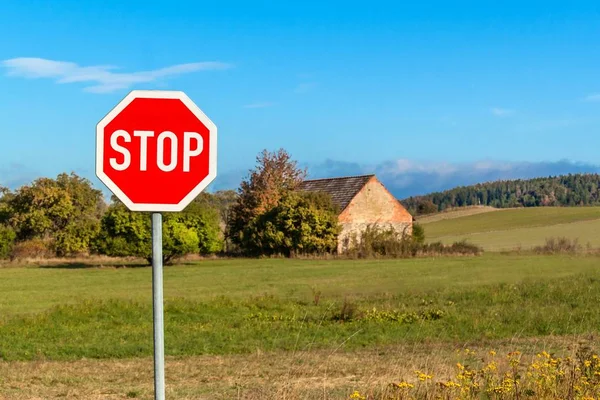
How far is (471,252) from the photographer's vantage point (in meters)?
60.4

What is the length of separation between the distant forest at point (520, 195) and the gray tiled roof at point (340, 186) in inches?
2639

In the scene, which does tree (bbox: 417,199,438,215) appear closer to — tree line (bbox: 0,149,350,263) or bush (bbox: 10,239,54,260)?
tree line (bbox: 0,149,350,263)

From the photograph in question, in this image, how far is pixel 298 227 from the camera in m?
58.5

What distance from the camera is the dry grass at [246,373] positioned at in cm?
1045

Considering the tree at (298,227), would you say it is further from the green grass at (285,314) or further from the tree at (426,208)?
the tree at (426,208)

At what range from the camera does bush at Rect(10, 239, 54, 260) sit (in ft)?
196

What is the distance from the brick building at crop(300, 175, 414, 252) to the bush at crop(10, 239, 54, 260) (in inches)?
934

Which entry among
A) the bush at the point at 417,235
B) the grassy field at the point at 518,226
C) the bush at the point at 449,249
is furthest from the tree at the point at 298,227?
the grassy field at the point at 518,226

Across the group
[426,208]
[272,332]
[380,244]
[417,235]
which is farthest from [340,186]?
[426,208]

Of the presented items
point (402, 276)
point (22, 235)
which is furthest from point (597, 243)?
point (22, 235)

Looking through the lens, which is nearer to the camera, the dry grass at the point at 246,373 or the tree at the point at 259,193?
the dry grass at the point at 246,373

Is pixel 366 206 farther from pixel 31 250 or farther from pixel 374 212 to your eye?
pixel 31 250

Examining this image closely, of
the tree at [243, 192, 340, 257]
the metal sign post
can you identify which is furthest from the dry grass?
the tree at [243, 192, 340, 257]

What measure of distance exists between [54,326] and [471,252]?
45.1 m
